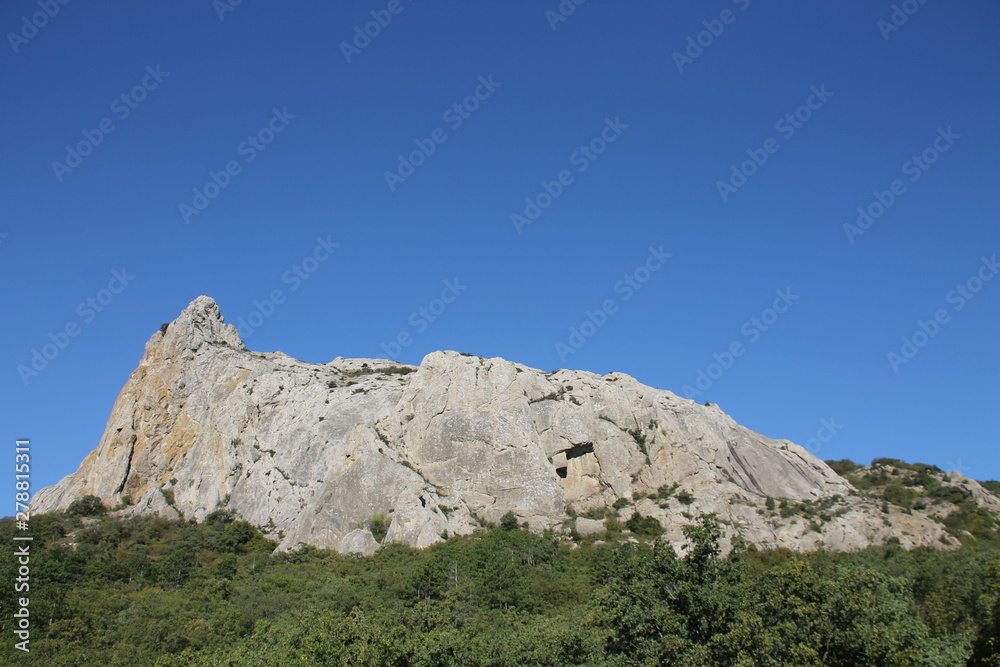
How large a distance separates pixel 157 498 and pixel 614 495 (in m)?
52.0

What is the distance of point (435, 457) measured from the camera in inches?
3172

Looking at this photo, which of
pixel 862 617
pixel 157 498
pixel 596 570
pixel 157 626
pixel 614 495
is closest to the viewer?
pixel 862 617

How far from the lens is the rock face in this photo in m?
74.9

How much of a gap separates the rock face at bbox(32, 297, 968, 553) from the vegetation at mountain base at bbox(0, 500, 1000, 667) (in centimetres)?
356

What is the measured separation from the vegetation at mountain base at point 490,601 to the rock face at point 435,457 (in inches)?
140

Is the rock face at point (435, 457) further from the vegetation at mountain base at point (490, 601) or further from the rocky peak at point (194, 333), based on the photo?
the vegetation at mountain base at point (490, 601)

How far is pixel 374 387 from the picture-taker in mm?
95062

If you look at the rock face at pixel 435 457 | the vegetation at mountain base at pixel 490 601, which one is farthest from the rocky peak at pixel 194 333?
the vegetation at mountain base at pixel 490 601

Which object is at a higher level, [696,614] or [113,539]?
[113,539]

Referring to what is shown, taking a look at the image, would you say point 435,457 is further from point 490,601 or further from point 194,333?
point 194,333

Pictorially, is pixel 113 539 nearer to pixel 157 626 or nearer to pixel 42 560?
pixel 42 560

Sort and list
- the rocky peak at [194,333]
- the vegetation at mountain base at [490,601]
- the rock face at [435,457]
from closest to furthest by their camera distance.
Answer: the vegetation at mountain base at [490,601], the rock face at [435,457], the rocky peak at [194,333]

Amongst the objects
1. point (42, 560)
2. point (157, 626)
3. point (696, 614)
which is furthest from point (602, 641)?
point (42, 560)

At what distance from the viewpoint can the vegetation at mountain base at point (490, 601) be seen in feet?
98.0
